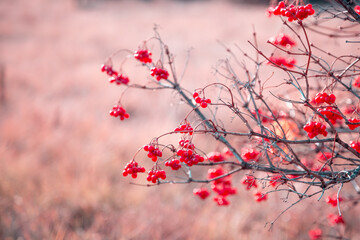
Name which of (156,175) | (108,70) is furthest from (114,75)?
(156,175)

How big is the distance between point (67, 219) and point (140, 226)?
1.04 m

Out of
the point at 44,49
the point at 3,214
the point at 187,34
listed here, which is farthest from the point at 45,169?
the point at 187,34

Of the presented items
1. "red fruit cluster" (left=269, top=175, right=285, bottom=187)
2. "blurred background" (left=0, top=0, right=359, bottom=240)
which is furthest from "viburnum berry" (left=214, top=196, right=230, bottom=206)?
"blurred background" (left=0, top=0, right=359, bottom=240)

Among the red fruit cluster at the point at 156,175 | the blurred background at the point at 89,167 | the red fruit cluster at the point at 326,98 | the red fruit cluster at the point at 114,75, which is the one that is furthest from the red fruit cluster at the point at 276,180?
the red fruit cluster at the point at 114,75

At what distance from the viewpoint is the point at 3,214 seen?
4176 mm

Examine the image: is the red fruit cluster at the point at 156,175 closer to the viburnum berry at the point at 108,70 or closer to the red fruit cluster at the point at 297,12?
the viburnum berry at the point at 108,70

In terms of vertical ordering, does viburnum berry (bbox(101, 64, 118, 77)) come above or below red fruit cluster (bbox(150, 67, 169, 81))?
above

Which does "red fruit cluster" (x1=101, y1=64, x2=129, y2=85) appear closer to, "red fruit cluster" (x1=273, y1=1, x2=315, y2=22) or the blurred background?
the blurred background

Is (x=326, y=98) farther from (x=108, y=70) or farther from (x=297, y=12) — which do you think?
(x=108, y=70)

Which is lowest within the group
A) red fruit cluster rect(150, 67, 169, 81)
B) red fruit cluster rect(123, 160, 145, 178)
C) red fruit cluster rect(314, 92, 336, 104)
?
red fruit cluster rect(123, 160, 145, 178)

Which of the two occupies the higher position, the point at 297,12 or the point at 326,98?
the point at 297,12

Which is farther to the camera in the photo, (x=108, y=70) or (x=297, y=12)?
(x=108, y=70)

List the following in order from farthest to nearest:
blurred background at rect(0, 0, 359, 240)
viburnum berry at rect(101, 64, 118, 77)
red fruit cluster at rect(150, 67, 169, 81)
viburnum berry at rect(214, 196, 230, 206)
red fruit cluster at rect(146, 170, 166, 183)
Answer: blurred background at rect(0, 0, 359, 240) < viburnum berry at rect(214, 196, 230, 206) < viburnum berry at rect(101, 64, 118, 77) < red fruit cluster at rect(150, 67, 169, 81) < red fruit cluster at rect(146, 170, 166, 183)

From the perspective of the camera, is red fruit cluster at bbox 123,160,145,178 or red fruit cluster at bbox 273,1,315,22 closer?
red fruit cluster at bbox 273,1,315,22
